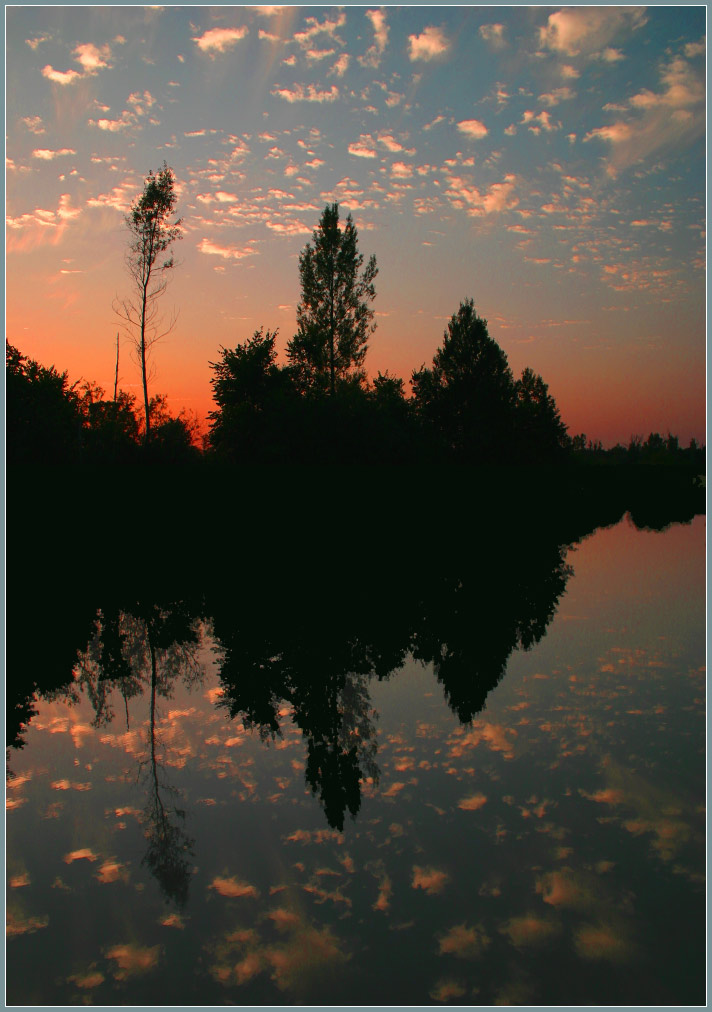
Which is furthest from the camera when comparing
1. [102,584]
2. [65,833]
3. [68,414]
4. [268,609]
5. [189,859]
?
[68,414]

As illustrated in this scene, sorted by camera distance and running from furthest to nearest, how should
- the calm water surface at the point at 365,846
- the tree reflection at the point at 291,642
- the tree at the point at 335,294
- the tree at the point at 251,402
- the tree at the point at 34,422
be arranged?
the tree at the point at 335,294 < the tree at the point at 251,402 < the tree at the point at 34,422 < the tree reflection at the point at 291,642 < the calm water surface at the point at 365,846

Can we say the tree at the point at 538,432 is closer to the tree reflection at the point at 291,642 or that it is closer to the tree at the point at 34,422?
the tree reflection at the point at 291,642

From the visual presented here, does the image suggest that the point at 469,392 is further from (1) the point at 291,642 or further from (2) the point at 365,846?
(2) the point at 365,846

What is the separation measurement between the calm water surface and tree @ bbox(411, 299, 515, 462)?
45004 mm

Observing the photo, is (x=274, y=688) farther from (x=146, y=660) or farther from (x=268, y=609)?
(x=268, y=609)

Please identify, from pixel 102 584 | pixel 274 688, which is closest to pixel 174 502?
pixel 102 584

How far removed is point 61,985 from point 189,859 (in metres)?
1.43

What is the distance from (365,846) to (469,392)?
179 feet

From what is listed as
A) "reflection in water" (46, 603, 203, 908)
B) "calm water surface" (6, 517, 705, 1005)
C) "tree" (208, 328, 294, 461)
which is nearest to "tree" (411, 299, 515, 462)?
"tree" (208, 328, 294, 461)

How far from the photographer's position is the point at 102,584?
1980 cm

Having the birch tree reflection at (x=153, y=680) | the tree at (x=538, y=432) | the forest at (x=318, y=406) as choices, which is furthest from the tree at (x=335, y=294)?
the birch tree reflection at (x=153, y=680)

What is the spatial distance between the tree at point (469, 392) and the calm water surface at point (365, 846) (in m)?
45.0

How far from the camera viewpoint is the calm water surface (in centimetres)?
442

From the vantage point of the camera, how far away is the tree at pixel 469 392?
5466 cm
